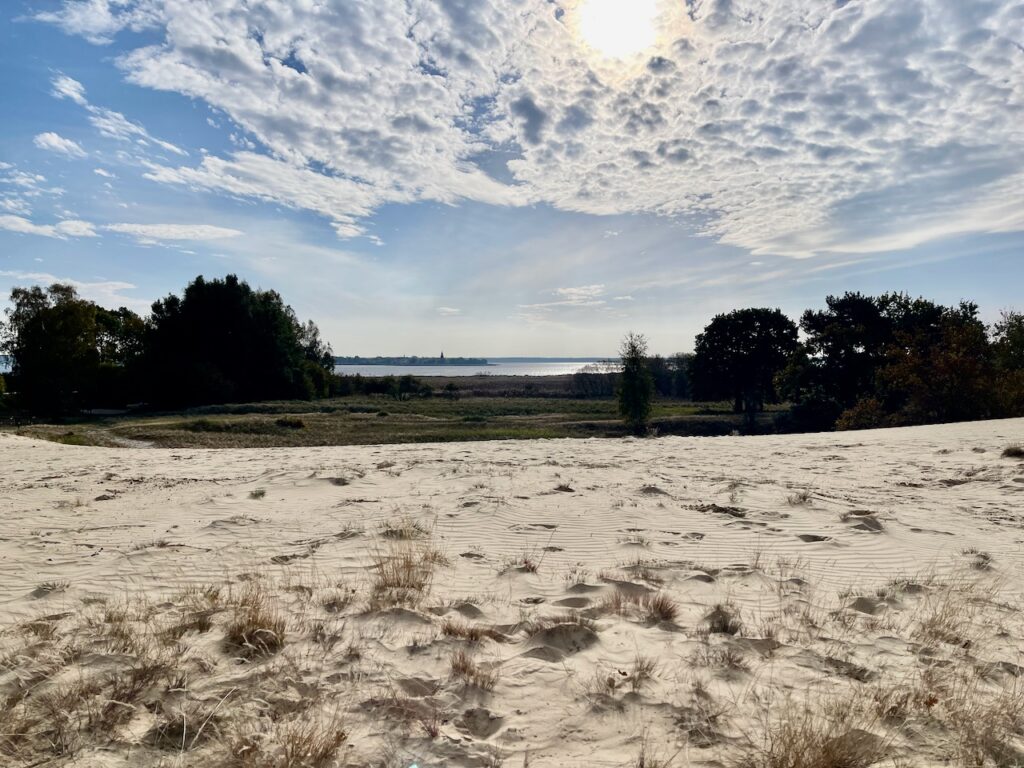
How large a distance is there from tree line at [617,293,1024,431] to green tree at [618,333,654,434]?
73 mm

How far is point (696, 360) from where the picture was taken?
158ft

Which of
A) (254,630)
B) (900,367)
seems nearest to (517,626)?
(254,630)

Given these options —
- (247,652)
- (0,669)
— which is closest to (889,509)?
(247,652)

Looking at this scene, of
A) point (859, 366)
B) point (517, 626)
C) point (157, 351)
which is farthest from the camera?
point (157, 351)

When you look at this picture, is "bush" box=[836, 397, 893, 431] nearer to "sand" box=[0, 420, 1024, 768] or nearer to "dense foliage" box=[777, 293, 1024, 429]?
"dense foliage" box=[777, 293, 1024, 429]

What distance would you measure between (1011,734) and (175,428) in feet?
97.1

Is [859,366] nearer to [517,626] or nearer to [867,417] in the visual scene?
[867,417]

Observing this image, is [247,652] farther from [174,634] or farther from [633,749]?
[633,749]

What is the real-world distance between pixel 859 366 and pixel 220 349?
4802cm

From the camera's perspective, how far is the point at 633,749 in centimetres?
265

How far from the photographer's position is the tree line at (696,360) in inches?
953

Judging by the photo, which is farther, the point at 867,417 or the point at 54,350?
the point at 54,350

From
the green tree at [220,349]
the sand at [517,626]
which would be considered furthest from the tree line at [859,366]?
the green tree at [220,349]

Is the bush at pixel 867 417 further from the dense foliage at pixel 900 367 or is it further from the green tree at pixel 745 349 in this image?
the green tree at pixel 745 349
